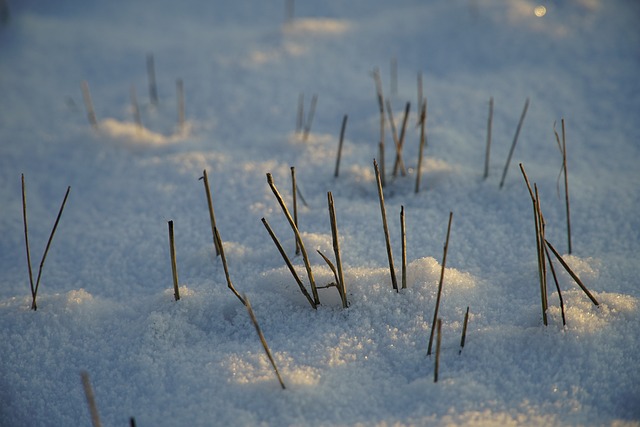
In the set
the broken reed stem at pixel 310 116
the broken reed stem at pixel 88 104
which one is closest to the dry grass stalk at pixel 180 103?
the broken reed stem at pixel 88 104

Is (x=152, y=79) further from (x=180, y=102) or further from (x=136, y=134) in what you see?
(x=136, y=134)

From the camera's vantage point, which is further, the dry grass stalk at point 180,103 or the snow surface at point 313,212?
the dry grass stalk at point 180,103

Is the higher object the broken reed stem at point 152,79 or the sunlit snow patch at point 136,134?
the broken reed stem at point 152,79

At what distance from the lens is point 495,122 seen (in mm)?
1927

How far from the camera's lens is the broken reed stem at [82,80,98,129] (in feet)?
6.57

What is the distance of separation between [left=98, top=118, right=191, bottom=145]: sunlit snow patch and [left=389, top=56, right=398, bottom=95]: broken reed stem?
0.85 meters

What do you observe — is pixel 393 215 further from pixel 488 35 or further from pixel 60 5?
pixel 60 5

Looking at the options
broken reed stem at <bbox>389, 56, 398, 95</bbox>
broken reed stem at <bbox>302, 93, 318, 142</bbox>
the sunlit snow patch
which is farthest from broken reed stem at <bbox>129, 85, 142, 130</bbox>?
broken reed stem at <bbox>389, 56, 398, 95</bbox>

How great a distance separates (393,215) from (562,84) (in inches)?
42.5

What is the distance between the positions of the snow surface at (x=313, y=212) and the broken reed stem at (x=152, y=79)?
0.04 metres

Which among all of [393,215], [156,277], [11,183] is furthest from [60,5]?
[393,215]

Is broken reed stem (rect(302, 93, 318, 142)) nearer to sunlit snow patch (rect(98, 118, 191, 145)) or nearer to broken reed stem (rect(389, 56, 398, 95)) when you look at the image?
broken reed stem (rect(389, 56, 398, 95))

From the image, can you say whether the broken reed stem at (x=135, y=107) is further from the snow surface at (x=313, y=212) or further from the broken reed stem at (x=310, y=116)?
the broken reed stem at (x=310, y=116)

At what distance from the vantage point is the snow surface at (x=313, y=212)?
1.02 m
